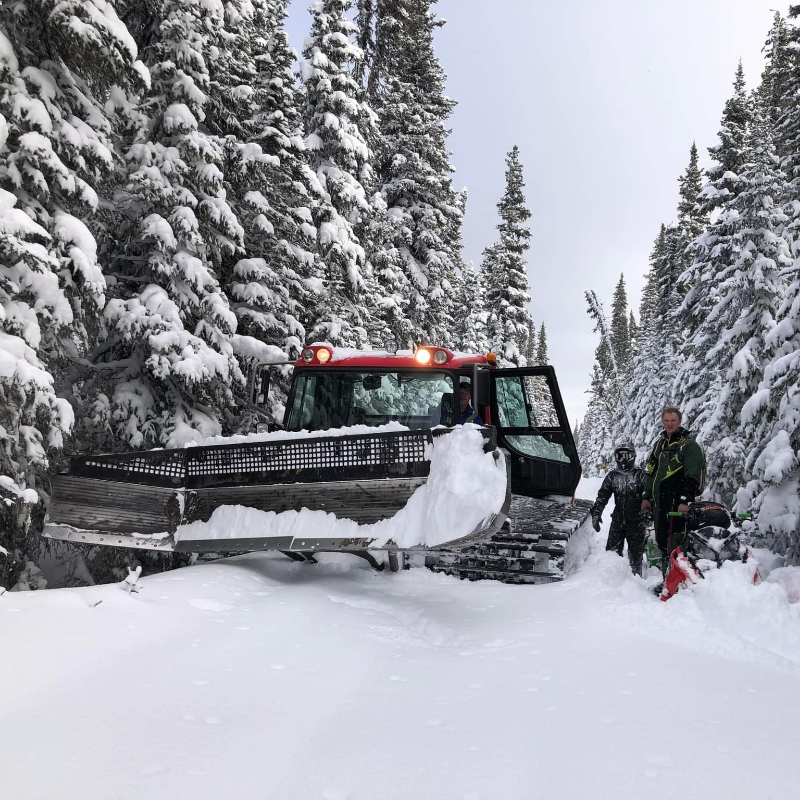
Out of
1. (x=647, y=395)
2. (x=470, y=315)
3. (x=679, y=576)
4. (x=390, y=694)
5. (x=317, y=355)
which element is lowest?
(x=390, y=694)

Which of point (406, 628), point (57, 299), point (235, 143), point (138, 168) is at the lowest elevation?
point (406, 628)

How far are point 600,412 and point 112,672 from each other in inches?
2323

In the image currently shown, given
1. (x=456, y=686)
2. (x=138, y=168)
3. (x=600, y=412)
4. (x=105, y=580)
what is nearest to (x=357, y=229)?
(x=138, y=168)

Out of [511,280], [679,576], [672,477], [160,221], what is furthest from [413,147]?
[679,576]

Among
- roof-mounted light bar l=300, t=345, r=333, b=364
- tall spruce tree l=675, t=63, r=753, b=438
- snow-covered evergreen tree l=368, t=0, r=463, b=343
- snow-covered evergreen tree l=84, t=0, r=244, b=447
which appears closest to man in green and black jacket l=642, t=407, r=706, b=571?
roof-mounted light bar l=300, t=345, r=333, b=364

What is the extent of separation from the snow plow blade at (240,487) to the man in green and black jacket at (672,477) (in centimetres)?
248

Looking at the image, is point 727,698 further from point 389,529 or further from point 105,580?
point 105,580

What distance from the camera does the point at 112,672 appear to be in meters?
3.29

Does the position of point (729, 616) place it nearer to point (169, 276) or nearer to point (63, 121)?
point (63, 121)

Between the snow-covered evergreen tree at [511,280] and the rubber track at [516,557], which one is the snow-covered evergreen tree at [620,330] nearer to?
the snow-covered evergreen tree at [511,280]

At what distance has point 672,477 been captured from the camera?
6.61 meters

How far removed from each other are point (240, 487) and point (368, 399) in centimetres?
216

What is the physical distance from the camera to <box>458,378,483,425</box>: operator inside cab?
6.83 m

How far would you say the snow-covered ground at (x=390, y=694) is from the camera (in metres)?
2.48
